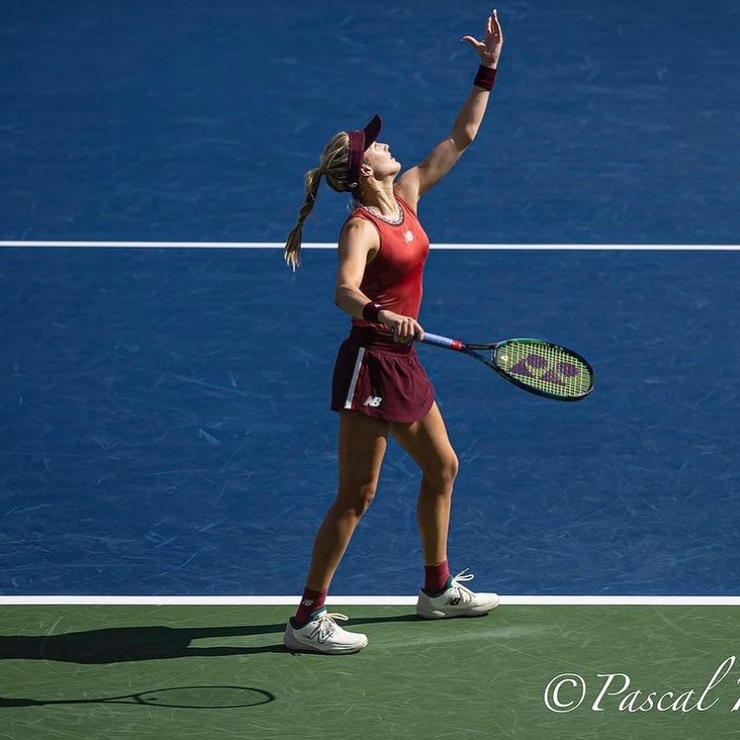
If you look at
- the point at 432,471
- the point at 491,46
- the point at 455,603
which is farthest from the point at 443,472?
the point at 491,46

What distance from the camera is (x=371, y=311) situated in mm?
6090

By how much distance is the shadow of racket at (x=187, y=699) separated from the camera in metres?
6.00

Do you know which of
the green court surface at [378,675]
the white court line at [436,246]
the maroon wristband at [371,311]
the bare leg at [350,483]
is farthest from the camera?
the white court line at [436,246]

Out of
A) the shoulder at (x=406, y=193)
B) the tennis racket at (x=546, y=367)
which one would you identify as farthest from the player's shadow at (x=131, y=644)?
the shoulder at (x=406, y=193)

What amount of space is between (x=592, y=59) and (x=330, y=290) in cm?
343

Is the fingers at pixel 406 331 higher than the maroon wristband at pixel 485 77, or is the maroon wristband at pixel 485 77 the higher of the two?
the maroon wristband at pixel 485 77

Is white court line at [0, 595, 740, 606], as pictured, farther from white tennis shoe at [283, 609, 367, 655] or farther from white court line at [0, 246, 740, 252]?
white court line at [0, 246, 740, 252]

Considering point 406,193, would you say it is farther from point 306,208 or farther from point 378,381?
point 378,381

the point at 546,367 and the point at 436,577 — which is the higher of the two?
the point at 546,367

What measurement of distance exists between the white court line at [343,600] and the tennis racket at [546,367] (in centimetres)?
94

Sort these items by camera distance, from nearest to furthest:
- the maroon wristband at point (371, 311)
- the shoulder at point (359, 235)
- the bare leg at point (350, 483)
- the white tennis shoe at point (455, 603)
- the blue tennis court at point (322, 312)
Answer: the maroon wristband at point (371, 311) < the shoulder at point (359, 235) < the bare leg at point (350, 483) < the white tennis shoe at point (455, 603) < the blue tennis court at point (322, 312)

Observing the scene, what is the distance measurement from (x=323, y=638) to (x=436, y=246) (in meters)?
4.03

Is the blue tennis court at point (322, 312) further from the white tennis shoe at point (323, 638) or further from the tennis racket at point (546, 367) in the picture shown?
the tennis racket at point (546, 367)

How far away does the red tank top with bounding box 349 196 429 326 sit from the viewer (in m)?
6.47
